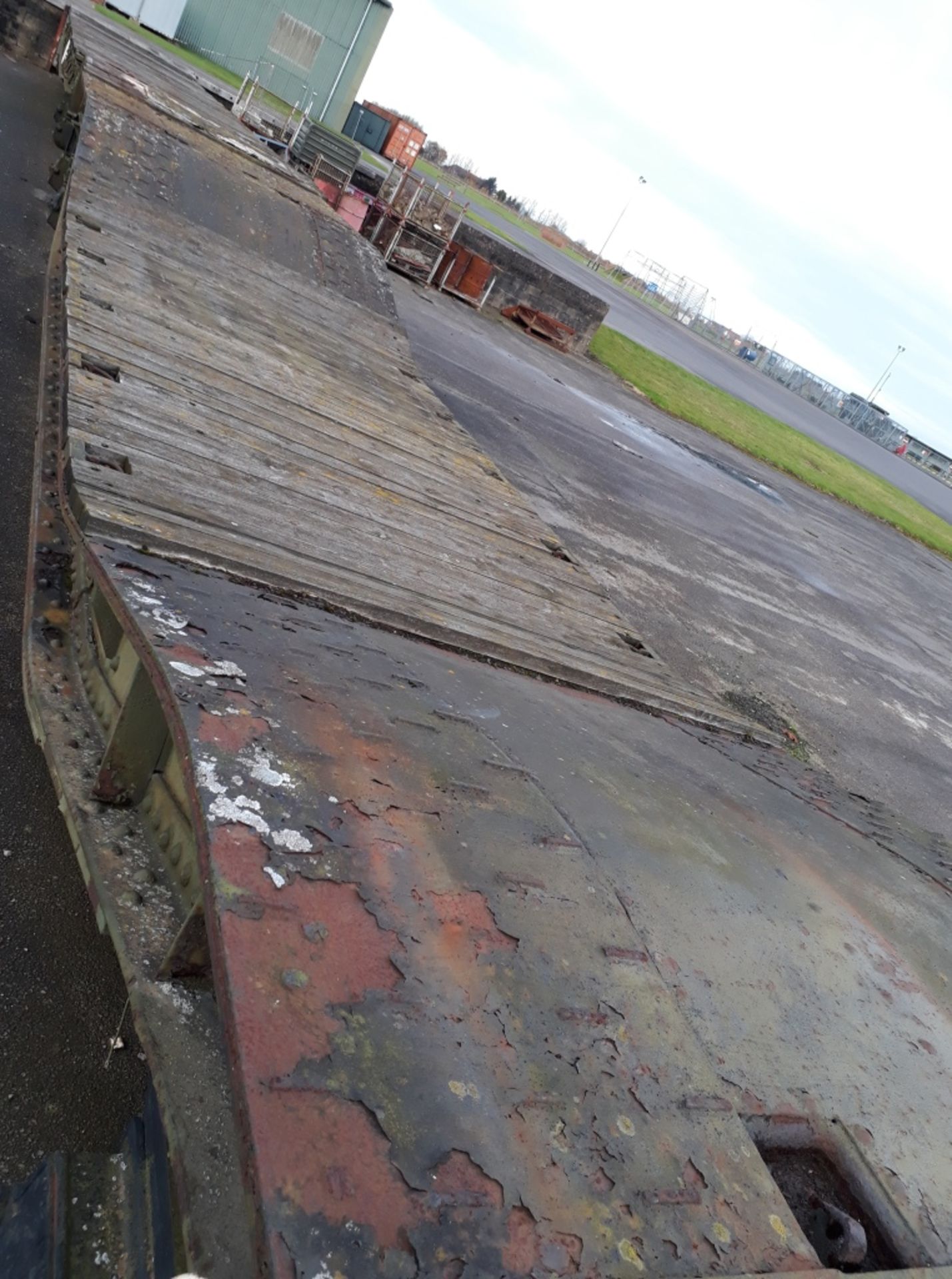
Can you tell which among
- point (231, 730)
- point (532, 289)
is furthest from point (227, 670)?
point (532, 289)

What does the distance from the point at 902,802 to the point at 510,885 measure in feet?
22.2

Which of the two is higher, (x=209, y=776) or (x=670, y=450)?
(x=670, y=450)

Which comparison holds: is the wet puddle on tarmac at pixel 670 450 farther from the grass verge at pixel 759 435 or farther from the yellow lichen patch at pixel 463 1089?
the yellow lichen patch at pixel 463 1089

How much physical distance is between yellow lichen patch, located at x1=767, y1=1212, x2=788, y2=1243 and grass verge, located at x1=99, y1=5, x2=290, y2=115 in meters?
29.9

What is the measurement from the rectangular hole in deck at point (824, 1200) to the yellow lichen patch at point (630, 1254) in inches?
16.9

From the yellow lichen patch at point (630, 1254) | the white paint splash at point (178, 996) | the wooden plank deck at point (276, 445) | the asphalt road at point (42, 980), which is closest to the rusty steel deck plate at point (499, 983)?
the yellow lichen patch at point (630, 1254)

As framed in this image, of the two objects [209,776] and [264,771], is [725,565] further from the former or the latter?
[209,776]

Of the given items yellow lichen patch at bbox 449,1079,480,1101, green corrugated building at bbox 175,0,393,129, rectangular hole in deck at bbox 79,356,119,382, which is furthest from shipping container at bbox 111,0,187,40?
yellow lichen patch at bbox 449,1079,480,1101

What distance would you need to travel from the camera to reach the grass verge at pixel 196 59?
2677cm

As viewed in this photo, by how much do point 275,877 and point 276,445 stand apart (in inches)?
116

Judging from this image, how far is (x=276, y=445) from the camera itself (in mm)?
4129

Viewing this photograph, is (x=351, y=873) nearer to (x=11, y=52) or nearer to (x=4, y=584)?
(x=4, y=584)

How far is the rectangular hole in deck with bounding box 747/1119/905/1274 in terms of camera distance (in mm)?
1629

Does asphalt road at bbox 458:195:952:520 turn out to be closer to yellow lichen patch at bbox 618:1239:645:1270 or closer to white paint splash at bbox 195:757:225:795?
white paint splash at bbox 195:757:225:795
